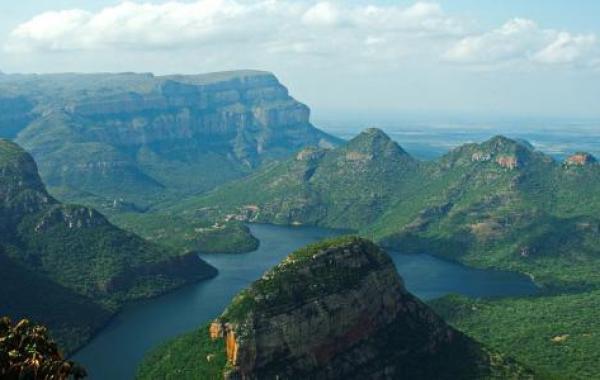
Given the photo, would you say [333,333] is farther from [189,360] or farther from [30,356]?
[30,356]

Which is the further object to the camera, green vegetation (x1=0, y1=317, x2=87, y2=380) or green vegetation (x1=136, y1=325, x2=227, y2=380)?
green vegetation (x1=136, y1=325, x2=227, y2=380)

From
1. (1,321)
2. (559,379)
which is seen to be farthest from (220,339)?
(1,321)

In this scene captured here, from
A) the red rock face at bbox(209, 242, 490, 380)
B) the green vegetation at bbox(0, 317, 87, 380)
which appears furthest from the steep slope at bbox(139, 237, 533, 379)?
the green vegetation at bbox(0, 317, 87, 380)

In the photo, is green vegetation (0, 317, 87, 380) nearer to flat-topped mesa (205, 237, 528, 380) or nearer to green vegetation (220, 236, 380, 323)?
flat-topped mesa (205, 237, 528, 380)

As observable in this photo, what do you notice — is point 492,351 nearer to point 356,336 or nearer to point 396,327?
point 396,327

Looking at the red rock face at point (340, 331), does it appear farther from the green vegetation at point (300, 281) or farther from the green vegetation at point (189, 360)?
the green vegetation at point (189, 360)

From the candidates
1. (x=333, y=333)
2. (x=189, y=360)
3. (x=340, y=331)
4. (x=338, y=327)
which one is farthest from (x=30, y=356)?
(x=189, y=360)

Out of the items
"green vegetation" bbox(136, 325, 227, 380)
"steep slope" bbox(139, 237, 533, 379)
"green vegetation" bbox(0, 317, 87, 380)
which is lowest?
"green vegetation" bbox(136, 325, 227, 380)

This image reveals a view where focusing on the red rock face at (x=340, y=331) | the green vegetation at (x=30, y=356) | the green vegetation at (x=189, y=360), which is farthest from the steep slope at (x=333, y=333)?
the green vegetation at (x=30, y=356)
